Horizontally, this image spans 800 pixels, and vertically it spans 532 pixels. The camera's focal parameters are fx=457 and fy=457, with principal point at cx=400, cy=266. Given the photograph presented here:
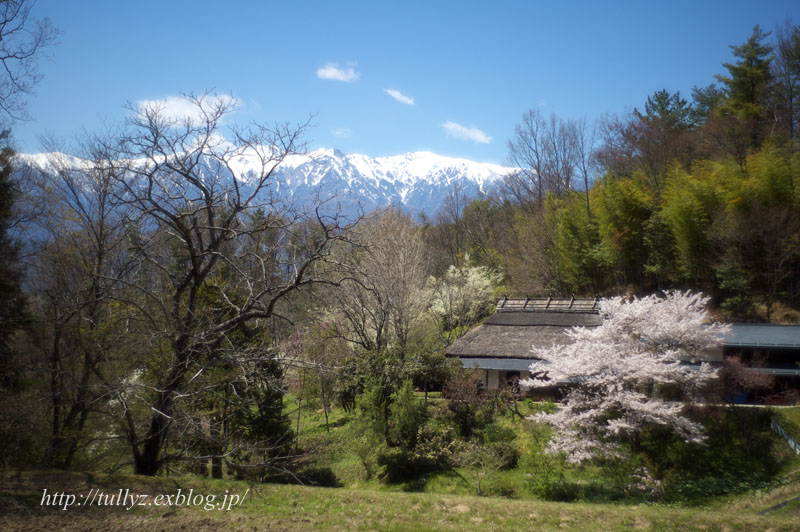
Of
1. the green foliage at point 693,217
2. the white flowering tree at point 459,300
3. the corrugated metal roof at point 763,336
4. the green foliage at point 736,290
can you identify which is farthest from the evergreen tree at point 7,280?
the green foliage at point 736,290

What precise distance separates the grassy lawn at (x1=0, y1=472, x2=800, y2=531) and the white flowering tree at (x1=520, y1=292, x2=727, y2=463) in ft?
11.6

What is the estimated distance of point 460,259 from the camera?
129 feet

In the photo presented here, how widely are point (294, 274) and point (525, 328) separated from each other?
15574 mm

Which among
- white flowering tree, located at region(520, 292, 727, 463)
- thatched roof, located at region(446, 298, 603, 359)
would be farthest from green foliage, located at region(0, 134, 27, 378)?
thatched roof, located at region(446, 298, 603, 359)

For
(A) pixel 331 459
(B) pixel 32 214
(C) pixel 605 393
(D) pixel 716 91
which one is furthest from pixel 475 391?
(D) pixel 716 91

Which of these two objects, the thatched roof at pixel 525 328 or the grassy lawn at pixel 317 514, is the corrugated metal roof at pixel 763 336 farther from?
the grassy lawn at pixel 317 514

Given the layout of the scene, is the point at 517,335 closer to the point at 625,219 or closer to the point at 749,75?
the point at 625,219

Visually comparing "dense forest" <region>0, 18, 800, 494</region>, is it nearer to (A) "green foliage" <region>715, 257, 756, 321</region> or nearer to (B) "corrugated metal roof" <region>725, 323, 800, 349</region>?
(A) "green foliage" <region>715, 257, 756, 321</region>

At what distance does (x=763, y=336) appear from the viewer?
55.8 ft

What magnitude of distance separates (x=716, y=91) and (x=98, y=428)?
41132 millimetres

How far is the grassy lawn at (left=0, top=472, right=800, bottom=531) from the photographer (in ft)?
19.0

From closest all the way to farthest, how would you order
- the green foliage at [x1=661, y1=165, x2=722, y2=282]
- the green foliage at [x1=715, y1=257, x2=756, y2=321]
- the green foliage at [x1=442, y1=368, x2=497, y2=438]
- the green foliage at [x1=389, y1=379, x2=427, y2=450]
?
the green foliage at [x1=389, y1=379, x2=427, y2=450], the green foliage at [x1=442, y1=368, x2=497, y2=438], the green foliage at [x1=715, y1=257, x2=756, y2=321], the green foliage at [x1=661, y1=165, x2=722, y2=282]

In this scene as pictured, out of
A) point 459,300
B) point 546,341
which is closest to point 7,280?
point 546,341

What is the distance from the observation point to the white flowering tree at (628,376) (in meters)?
12.3
